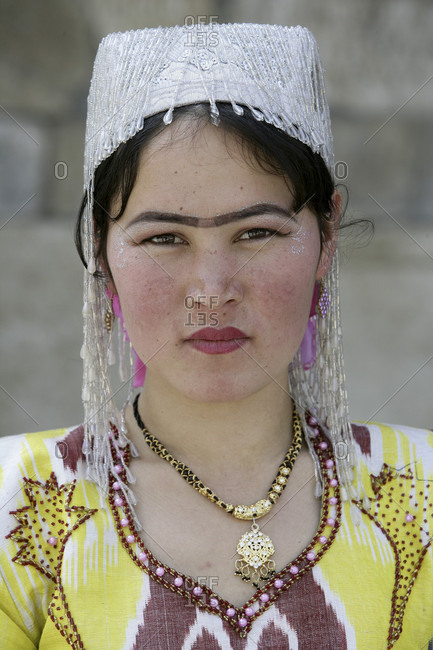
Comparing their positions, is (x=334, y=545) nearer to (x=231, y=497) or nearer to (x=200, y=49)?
(x=231, y=497)

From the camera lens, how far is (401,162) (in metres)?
3.01

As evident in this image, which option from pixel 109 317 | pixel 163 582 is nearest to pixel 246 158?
pixel 109 317

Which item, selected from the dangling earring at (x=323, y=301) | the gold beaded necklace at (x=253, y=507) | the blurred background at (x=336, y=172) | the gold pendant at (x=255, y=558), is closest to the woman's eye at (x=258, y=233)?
the dangling earring at (x=323, y=301)

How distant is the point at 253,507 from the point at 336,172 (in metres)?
1.64

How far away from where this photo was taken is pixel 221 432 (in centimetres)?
159

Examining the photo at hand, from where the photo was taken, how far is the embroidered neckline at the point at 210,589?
1.40 m

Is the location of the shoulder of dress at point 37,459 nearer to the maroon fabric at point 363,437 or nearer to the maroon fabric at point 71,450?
the maroon fabric at point 71,450

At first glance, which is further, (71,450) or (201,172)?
(71,450)

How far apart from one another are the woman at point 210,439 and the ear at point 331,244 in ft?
0.05

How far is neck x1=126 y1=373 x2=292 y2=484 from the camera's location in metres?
1.59

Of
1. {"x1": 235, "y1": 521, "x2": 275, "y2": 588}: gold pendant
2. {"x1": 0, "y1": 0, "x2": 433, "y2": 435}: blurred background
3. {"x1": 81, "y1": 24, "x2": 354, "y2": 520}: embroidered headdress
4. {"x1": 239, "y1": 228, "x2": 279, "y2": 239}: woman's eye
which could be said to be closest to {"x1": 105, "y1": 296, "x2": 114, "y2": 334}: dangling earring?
{"x1": 81, "y1": 24, "x2": 354, "y2": 520}: embroidered headdress

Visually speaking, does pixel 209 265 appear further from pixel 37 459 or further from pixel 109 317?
pixel 37 459

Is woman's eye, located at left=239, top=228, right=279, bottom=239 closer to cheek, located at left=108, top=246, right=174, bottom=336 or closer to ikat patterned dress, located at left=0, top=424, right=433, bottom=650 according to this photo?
cheek, located at left=108, top=246, right=174, bottom=336

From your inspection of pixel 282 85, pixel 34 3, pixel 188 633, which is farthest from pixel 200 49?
pixel 34 3
